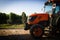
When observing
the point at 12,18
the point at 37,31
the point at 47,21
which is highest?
the point at 47,21

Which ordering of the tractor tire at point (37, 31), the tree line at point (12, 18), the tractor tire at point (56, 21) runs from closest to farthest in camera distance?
the tractor tire at point (37, 31)
the tractor tire at point (56, 21)
the tree line at point (12, 18)

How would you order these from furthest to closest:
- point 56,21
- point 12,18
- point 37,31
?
point 12,18 → point 56,21 → point 37,31

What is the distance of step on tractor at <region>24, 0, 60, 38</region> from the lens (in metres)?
11.4

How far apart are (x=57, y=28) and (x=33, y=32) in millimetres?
1888

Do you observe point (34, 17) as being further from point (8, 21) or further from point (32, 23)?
point (8, 21)

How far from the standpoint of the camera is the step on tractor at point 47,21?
449 inches

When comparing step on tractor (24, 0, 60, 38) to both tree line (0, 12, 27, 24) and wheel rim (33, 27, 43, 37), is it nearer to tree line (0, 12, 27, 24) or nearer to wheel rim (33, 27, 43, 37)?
wheel rim (33, 27, 43, 37)

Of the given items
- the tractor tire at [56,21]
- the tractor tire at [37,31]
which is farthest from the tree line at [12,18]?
the tractor tire at [37,31]

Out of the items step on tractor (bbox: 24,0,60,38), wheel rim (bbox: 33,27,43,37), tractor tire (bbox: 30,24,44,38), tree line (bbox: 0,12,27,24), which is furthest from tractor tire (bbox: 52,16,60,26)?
tree line (bbox: 0,12,27,24)

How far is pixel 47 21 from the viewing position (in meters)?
12.0

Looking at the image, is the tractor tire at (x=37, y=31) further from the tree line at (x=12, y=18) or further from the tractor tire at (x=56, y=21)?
the tree line at (x=12, y=18)

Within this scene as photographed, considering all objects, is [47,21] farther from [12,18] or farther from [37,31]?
[12,18]

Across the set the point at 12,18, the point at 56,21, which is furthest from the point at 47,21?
the point at 12,18

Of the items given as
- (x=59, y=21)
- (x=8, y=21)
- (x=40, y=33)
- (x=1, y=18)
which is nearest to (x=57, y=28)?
(x=59, y=21)
